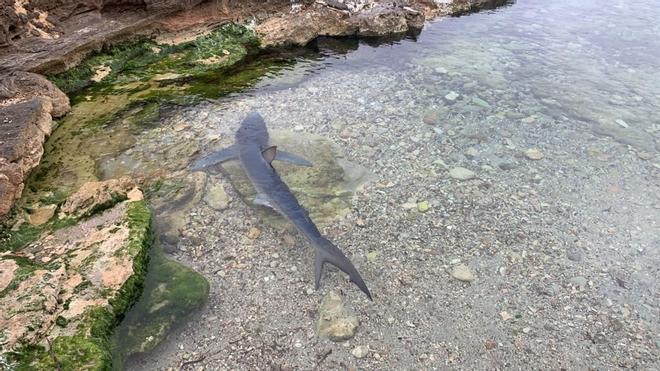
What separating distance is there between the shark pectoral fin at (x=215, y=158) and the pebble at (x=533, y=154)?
387cm

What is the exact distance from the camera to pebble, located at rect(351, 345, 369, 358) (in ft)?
12.3

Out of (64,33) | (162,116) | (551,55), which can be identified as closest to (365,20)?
(551,55)

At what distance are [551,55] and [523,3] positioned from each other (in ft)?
10.9

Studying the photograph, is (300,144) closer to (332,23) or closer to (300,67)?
(300,67)

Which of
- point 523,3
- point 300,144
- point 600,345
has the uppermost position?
point 523,3

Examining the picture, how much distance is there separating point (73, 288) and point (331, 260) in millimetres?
2199

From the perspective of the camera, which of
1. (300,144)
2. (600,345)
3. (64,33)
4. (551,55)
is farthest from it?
(551,55)

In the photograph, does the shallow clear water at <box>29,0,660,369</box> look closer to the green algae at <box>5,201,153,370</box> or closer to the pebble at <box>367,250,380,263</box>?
the pebble at <box>367,250,380,263</box>

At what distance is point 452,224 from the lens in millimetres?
5062

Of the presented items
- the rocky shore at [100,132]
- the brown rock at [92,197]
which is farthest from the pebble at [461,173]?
the brown rock at [92,197]

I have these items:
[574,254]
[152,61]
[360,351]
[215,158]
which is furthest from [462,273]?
[152,61]

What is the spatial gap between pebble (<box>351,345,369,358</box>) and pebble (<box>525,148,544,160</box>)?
3.76m

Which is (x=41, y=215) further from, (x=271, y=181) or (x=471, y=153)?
(x=471, y=153)

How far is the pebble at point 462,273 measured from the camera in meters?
4.44
